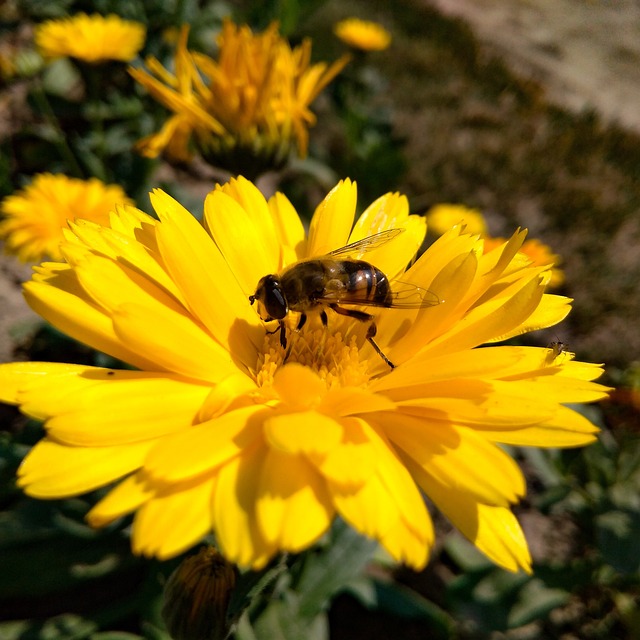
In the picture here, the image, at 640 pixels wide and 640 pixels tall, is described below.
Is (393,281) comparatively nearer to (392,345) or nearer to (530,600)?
(392,345)

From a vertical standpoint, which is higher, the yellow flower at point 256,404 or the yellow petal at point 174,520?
the yellow flower at point 256,404

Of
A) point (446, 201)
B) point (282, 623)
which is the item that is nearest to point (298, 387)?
point (282, 623)

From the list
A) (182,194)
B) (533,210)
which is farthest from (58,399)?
(533,210)

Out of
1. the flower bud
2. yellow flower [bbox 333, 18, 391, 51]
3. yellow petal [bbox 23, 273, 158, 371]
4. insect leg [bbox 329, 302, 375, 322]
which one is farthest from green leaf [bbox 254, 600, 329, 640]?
yellow flower [bbox 333, 18, 391, 51]

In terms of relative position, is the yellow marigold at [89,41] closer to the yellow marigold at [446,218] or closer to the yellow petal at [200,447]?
the yellow marigold at [446,218]

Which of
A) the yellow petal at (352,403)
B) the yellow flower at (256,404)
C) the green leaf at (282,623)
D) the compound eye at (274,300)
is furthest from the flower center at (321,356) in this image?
the green leaf at (282,623)

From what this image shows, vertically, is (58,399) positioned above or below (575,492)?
above

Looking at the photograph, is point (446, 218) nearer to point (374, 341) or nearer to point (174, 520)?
point (374, 341)
